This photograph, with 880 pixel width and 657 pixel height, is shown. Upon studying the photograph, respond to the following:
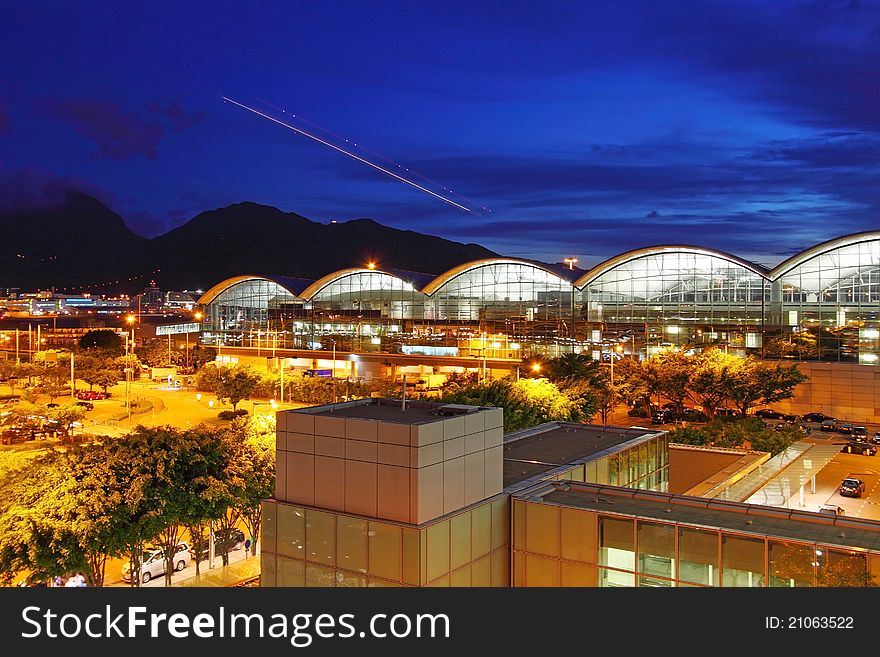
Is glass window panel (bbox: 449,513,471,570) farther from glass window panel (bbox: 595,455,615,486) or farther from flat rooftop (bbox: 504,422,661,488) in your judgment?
glass window panel (bbox: 595,455,615,486)

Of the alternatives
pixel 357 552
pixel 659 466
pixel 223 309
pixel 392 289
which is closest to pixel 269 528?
pixel 357 552

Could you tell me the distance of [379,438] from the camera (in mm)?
13625

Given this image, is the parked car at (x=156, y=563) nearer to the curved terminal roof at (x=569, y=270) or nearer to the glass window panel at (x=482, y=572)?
the glass window panel at (x=482, y=572)

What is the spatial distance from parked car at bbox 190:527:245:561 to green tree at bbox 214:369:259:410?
2652cm

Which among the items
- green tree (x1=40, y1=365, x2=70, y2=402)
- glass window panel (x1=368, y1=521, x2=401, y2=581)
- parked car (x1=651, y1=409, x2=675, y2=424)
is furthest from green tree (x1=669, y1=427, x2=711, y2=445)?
green tree (x1=40, y1=365, x2=70, y2=402)

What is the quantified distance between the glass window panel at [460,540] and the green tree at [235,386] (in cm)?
4004

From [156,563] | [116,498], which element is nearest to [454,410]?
[116,498]

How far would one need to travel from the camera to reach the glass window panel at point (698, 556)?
1316 centimetres

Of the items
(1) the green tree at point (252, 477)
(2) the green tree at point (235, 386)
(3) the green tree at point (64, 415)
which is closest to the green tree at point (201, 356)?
(2) the green tree at point (235, 386)

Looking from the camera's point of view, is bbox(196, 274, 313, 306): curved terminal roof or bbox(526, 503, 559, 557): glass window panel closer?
bbox(526, 503, 559, 557): glass window panel

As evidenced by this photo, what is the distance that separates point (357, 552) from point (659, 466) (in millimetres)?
13028

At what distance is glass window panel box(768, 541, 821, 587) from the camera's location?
40.7 ft

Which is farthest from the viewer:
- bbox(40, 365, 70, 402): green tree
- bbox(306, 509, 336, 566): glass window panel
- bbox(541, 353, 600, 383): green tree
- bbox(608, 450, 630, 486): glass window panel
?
bbox(40, 365, 70, 402): green tree

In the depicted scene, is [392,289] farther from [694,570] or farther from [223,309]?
[694,570]
